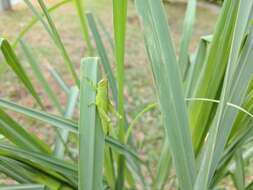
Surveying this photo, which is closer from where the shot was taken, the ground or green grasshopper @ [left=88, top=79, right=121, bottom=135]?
green grasshopper @ [left=88, top=79, right=121, bottom=135]

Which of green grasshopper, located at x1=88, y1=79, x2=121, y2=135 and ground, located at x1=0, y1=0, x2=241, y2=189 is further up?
green grasshopper, located at x1=88, y1=79, x2=121, y2=135

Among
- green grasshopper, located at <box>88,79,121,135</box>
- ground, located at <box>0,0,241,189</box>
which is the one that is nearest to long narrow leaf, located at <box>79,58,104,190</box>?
green grasshopper, located at <box>88,79,121,135</box>

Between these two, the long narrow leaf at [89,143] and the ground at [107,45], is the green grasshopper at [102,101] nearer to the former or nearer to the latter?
the long narrow leaf at [89,143]

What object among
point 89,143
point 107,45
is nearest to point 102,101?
point 89,143

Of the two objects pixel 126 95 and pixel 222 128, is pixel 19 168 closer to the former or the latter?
pixel 222 128

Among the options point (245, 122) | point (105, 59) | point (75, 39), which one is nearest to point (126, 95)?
point (75, 39)

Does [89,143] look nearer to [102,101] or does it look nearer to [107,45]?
[102,101]

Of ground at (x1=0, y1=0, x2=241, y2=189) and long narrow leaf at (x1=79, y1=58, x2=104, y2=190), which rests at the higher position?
long narrow leaf at (x1=79, y1=58, x2=104, y2=190)

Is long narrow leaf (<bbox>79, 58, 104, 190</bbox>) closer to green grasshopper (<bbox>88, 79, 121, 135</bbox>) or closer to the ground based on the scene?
green grasshopper (<bbox>88, 79, 121, 135</bbox>)
